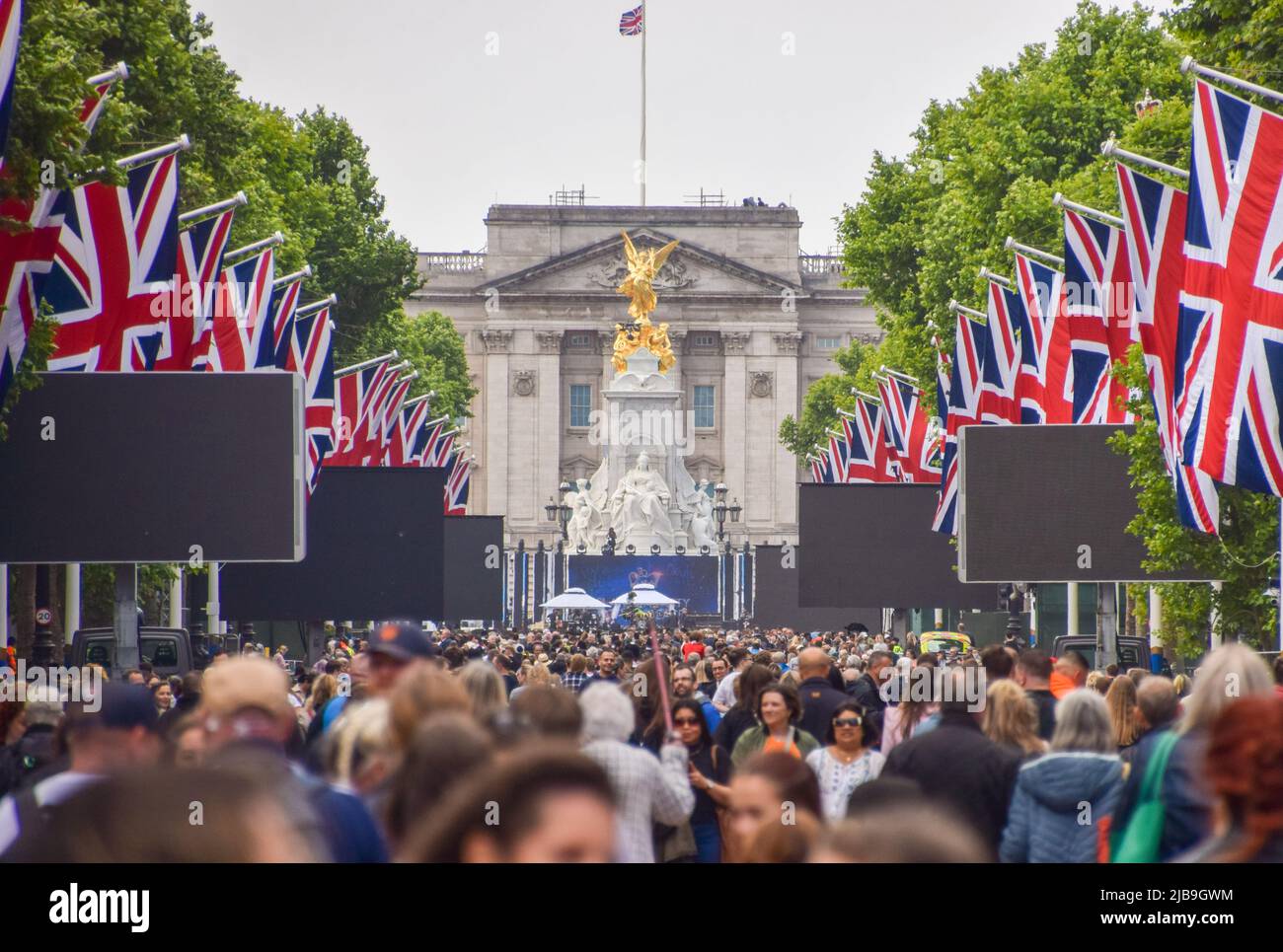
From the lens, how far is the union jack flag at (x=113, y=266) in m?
24.4

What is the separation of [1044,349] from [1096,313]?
2.34 metres

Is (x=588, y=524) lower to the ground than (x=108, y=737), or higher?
higher

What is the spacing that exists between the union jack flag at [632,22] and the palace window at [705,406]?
2800cm

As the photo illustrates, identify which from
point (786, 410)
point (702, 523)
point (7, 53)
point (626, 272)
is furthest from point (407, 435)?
point (786, 410)

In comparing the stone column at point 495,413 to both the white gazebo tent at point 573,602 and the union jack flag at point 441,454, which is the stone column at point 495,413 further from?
the union jack flag at point 441,454

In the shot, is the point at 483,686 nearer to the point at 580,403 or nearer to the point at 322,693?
the point at 322,693

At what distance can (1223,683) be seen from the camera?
8000 millimetres

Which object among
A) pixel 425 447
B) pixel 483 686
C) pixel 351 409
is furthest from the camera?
pixel 425 447

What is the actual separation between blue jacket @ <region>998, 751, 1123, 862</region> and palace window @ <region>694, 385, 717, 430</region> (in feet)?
396

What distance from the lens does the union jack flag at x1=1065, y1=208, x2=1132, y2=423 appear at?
2822cm

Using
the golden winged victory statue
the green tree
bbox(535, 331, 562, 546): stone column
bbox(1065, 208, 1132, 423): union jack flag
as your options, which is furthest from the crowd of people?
bbox(535, 331, 562, 546): stone column

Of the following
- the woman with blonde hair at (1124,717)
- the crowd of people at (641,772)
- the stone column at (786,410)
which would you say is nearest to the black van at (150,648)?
the crowd of people at (641,772)

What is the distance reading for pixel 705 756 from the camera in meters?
12.7
